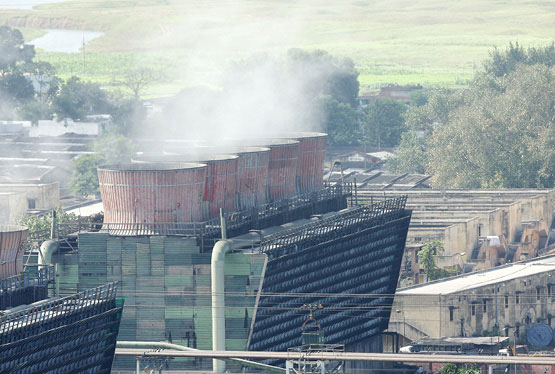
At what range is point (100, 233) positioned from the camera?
316 feet

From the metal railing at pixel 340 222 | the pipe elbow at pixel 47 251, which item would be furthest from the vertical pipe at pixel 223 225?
the pipe elbow at pixel 47 251

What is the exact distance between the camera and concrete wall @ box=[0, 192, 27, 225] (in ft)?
550

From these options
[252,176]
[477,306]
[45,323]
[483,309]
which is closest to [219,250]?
[252,176]

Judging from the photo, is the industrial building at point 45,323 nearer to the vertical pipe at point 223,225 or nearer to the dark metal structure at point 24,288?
the dark metal structure at point 24,288

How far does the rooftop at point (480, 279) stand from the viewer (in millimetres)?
122312

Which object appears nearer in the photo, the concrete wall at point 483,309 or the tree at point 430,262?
the concrete wall at point 483,309

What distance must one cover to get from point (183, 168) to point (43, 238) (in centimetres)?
1139

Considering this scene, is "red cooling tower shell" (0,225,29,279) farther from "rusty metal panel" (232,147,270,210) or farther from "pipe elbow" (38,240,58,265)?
"rusty metal panel" (232,147,270,210)

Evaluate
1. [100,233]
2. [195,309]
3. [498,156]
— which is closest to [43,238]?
[100,233]

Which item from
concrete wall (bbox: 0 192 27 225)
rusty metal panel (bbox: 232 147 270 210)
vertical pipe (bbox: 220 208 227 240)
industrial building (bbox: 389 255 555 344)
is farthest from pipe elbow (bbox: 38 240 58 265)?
concrete wall (bbox: 0 192 27 225)

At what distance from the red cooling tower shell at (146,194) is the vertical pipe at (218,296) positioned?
569 centimetres

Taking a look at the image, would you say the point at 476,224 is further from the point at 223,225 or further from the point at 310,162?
the point at 223,225

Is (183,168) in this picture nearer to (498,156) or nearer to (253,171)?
(253,171)

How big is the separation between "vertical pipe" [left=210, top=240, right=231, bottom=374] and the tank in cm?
2796
